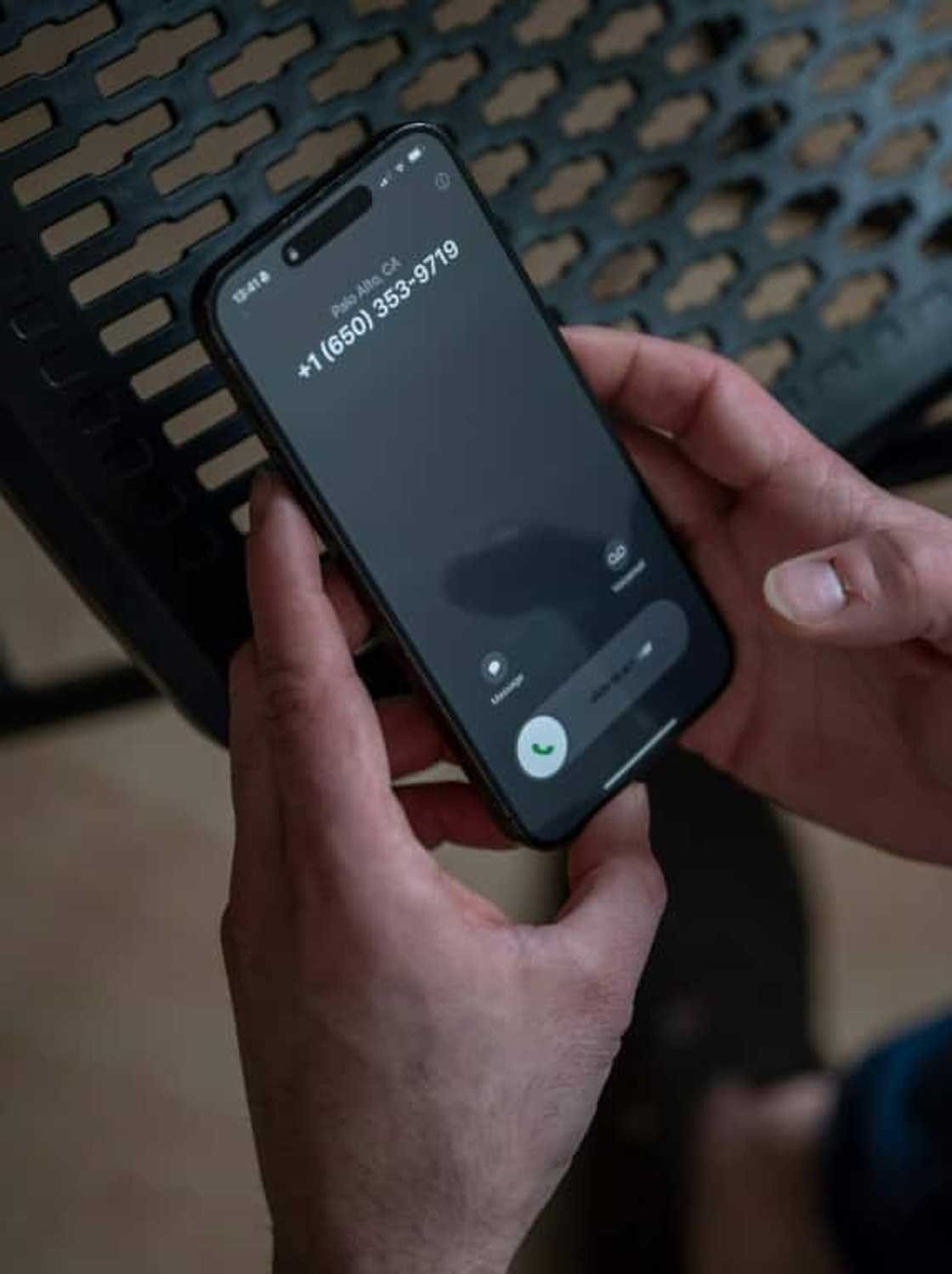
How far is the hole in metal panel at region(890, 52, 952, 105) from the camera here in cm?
60

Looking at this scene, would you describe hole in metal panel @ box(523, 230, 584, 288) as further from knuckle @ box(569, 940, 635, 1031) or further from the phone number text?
knuckle @ box(569, 940, 635, 1031)

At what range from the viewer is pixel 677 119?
0.62m

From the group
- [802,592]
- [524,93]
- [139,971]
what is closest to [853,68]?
[524,93]

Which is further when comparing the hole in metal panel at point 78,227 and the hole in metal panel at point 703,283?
the hole in metal panel at point 703,283

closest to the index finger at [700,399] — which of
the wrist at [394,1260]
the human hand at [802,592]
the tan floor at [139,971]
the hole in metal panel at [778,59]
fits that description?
the human hand at [802,592]

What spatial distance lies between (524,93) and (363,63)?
8cm

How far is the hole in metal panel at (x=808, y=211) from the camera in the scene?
1.97 ft

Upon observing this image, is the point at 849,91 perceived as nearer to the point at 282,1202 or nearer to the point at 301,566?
the point at 301,566

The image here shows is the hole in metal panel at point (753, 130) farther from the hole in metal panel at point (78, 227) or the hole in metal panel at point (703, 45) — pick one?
the hole in metal panel at point (78, 227)

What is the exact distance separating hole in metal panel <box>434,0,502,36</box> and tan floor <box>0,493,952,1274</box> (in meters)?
0.56

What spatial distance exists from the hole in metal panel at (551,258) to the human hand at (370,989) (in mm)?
135

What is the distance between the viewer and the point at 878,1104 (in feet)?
2.70

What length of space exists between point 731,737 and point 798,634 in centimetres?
15

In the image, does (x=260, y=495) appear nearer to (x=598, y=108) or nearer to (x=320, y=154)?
(x=320, y=154)
